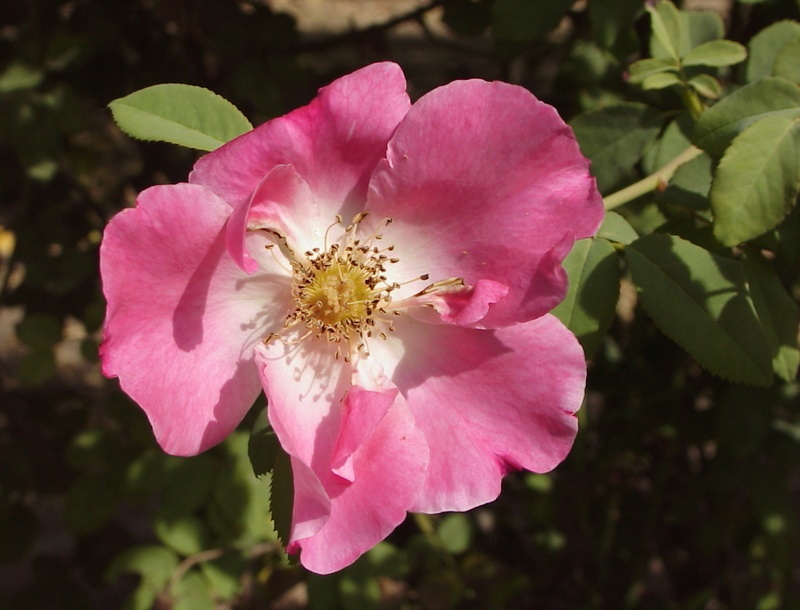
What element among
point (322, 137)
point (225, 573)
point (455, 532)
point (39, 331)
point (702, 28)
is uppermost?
point (322, 137)

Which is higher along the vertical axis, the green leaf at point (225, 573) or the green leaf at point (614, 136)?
the green leaf at point (614, 136)

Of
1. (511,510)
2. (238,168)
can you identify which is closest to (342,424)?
(238,168)

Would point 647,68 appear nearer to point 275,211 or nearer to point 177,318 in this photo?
point 275,211

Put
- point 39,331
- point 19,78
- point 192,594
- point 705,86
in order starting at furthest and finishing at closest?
point 39,331 → point 19,78 → point 192,594 → point 705,86

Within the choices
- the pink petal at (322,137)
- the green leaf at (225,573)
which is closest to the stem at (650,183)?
the pink petal at (322,137)

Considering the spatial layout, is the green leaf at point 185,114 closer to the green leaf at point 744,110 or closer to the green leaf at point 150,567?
the green leaf at point 744,110

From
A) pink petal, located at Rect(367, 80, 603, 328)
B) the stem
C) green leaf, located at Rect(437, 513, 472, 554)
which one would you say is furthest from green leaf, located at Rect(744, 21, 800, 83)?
green leaf, located at Rect(437, 513, 472, 554)

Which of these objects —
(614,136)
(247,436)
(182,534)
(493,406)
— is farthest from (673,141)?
(182,534)
